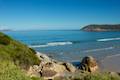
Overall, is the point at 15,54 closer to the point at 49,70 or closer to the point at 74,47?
the point at 49,70

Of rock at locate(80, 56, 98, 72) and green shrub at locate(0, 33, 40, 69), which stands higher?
green shrub at locate(0, 33, 40, 69)

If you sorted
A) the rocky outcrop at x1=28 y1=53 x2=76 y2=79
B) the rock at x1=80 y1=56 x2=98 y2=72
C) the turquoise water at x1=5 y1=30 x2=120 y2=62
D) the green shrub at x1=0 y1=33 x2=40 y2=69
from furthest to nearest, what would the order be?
the turquoise water at x1=5 y1=30 x2=120 y2=62 → the rock at x1=80 y1=56 x2=98 y2=72 → the green shrub at x1=0 y1=33 x2=40 y2=69 → the rocky outcrop at x1=28 y1=53 x2=76 y2=79

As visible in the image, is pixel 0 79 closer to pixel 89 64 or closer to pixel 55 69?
pixel 55 69

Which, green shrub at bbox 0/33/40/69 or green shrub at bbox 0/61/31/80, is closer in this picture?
green shrub at bbox 0/61/31/80

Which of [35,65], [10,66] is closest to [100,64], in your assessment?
[35,65]

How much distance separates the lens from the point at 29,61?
19.8m

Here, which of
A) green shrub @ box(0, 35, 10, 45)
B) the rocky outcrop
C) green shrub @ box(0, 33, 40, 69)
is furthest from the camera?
green shrub @ box(0, 35, 10, 45)

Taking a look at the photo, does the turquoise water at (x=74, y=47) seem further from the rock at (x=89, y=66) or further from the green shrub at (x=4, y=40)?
the green shrub at (x=4, y=40)

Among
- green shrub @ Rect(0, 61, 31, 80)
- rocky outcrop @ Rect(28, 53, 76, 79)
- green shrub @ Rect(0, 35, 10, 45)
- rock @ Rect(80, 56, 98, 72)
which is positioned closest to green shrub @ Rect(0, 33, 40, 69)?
green shrub @ Rect(0, 35, 10, 45)

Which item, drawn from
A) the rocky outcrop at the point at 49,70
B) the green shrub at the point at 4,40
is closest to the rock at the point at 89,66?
the rocky outcrop at the point at 49,70

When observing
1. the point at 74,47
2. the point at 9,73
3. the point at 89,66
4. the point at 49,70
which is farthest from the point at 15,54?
the point at 74,47

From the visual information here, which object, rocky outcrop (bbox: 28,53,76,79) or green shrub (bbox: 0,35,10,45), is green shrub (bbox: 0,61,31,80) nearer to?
rocky outcrop (bbox: 28,53,76,79)

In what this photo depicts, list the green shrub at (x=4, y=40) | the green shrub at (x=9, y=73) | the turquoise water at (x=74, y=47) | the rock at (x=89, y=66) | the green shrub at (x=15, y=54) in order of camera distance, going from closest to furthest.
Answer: the green shrub at (x=9, y=73) < the green shrub at (x=15, y=54) < the green shrub at (x=4, y=40) < the rock at (x=89, y=66) < the turquoise water at (x=74, y=47)

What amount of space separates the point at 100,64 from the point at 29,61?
9359 mm
